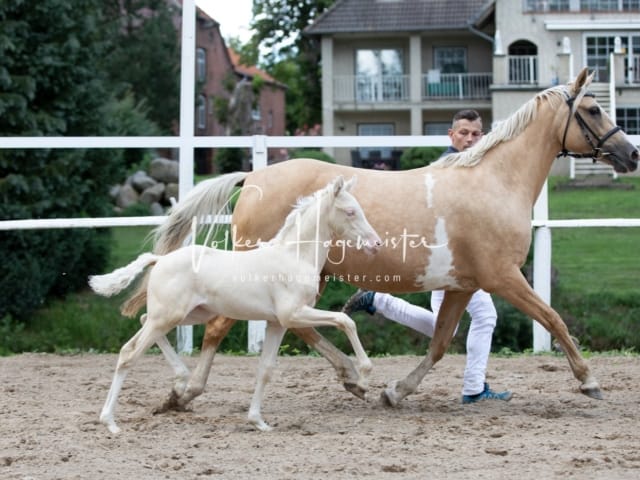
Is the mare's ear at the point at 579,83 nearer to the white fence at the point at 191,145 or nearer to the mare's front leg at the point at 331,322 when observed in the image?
the white fence at the point at 191,145

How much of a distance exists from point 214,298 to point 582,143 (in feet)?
8.05

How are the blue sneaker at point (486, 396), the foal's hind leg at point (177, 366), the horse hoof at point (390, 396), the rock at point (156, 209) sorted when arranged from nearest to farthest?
the foal's hind leg at point (177, 366) → the horse hoof at point (390, 396) → the blue sneaker at point (486, 396) → the rock at point (156, 209)

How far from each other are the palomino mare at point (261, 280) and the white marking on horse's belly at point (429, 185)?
685 millimetres

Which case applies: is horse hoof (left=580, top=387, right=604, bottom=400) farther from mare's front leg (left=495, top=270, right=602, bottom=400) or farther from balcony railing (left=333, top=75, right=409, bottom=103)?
balcony railing (left=333, top=75, right=409, bottom=103)

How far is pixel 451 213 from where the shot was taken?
5.50 m

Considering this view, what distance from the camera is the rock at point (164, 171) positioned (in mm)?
23641

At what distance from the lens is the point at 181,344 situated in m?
8.12

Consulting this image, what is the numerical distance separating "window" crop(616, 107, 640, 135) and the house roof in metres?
5.93

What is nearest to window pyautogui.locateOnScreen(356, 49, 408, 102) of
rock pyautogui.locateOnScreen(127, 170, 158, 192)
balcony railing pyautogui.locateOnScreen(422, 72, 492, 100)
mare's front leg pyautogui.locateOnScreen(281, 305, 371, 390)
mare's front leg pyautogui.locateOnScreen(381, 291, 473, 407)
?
balcony railing pyautogui.locateOnScreen(422, 72, 492, 100)

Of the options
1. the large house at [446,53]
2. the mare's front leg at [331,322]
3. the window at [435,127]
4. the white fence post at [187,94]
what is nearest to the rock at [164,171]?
the large house at [446,53]

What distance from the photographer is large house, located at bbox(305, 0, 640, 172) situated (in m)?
26.7

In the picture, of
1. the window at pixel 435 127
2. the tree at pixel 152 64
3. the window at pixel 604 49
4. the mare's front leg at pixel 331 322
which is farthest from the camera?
the tree at pixel 152 64

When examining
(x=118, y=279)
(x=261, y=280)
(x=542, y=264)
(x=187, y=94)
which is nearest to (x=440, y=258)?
(x=261, y=280)

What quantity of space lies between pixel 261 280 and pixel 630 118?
23.0 metres
